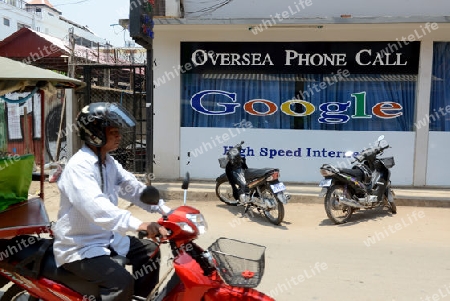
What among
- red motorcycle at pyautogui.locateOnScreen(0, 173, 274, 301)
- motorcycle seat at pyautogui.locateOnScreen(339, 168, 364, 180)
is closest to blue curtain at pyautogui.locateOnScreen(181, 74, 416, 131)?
motorcycle seat at pyautogui.locateOnScreen(339, 168, 364, 180)

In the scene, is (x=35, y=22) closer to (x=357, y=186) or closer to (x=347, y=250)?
(x=357, y=186)

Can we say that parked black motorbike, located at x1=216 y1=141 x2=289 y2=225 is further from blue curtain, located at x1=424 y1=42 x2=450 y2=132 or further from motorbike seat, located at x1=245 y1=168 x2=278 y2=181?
blue curtain, located at x1=424 y1=42 x2=450 y2=132

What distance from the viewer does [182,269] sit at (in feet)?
7.98

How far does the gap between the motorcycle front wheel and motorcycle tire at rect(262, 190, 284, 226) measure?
686 mm

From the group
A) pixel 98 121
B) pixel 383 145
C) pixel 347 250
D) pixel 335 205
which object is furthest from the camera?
pixel 383 145

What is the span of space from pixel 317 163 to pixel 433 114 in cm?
243

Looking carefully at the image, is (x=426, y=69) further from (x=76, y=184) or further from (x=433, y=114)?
(x=76, y=184)

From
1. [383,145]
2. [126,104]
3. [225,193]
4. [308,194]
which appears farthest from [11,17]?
[383,145]

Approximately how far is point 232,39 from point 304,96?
72.3 inches

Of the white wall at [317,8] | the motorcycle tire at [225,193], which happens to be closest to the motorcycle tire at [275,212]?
the motorcycle tire at [225,193]

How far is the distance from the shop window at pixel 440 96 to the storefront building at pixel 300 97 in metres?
0.02

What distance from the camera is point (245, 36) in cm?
898

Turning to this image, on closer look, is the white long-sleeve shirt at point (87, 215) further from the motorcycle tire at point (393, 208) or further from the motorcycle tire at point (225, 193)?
the motorcycle tire at point (393, 208)

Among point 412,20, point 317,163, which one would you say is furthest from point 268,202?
point 412,20
